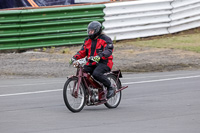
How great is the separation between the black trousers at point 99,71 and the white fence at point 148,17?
35.9 feet

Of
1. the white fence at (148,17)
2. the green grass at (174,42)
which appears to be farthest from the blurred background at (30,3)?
the green grass at (174,42)

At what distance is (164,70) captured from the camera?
16328 mm

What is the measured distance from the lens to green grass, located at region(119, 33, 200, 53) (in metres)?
20.2

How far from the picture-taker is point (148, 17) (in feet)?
71.1

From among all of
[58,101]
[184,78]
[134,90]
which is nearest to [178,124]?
[58,101]

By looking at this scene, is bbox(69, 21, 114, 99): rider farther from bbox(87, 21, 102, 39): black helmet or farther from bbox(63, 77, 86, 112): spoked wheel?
bbox(63, 77, 86, 112): spoked wheel

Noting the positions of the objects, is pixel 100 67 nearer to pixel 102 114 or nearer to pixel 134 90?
pixel 102 114

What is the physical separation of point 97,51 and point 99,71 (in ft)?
1.11

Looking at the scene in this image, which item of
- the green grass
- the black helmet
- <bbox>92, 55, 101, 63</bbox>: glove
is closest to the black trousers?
<bbox>92, 55, 101, 63</bbox>: glove

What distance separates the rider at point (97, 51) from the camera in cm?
939

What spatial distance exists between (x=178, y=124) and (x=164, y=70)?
28.0 ft

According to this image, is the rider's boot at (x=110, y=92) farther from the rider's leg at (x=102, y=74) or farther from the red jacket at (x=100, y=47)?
the red jacket at (x=100, y=47)

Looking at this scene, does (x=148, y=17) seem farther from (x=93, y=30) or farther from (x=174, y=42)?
(x=93, y=30)

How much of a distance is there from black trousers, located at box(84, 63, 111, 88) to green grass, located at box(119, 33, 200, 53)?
34.0ft
